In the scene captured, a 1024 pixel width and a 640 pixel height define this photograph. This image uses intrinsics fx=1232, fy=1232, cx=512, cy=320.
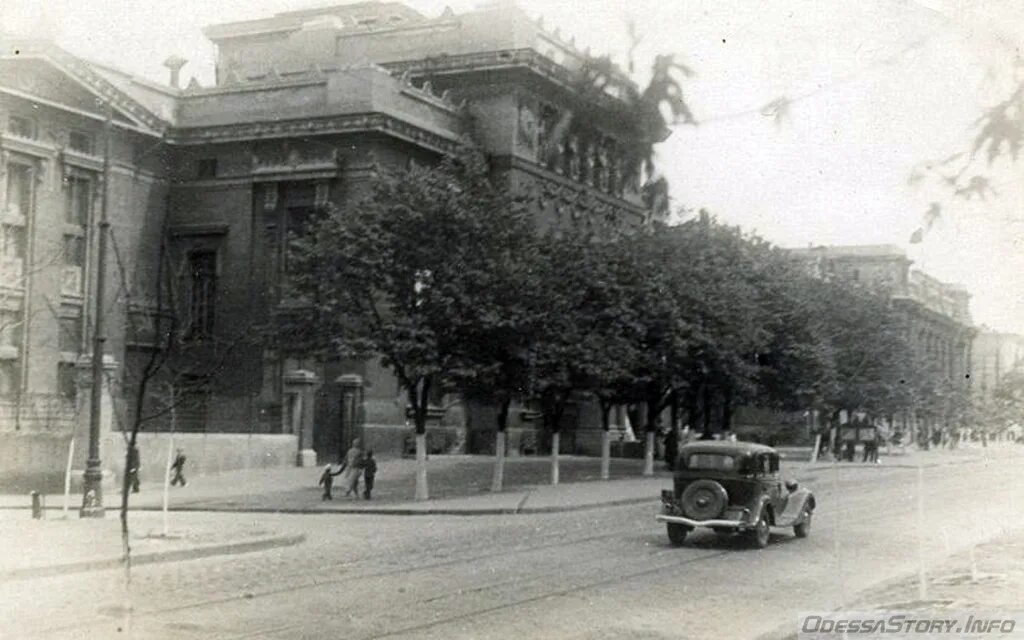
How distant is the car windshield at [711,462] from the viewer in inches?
792

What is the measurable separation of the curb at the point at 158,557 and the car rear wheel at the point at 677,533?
239 inches

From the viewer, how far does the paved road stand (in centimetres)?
1178

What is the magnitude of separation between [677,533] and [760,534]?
4.35 feet

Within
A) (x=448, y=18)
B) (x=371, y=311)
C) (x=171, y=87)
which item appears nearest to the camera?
(x=371, y=311)

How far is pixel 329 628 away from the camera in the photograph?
11.5 m

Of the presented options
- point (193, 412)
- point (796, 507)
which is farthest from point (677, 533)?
point (193, 412)

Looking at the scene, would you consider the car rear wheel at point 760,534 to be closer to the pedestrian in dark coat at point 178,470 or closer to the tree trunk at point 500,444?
the tree trunk at point 500,444

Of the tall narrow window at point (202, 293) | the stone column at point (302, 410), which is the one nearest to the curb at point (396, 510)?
the stone column at point (302, 410)

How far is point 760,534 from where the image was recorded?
19.8m

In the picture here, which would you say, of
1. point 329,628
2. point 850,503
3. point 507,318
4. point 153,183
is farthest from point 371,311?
point 153,183

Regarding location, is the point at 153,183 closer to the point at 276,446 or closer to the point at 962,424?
the point at 276,446

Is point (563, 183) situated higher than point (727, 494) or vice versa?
point (563, 183)

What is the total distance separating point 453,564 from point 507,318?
1371 centimetres

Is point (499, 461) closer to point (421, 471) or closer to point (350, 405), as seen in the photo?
point (421, 471)
